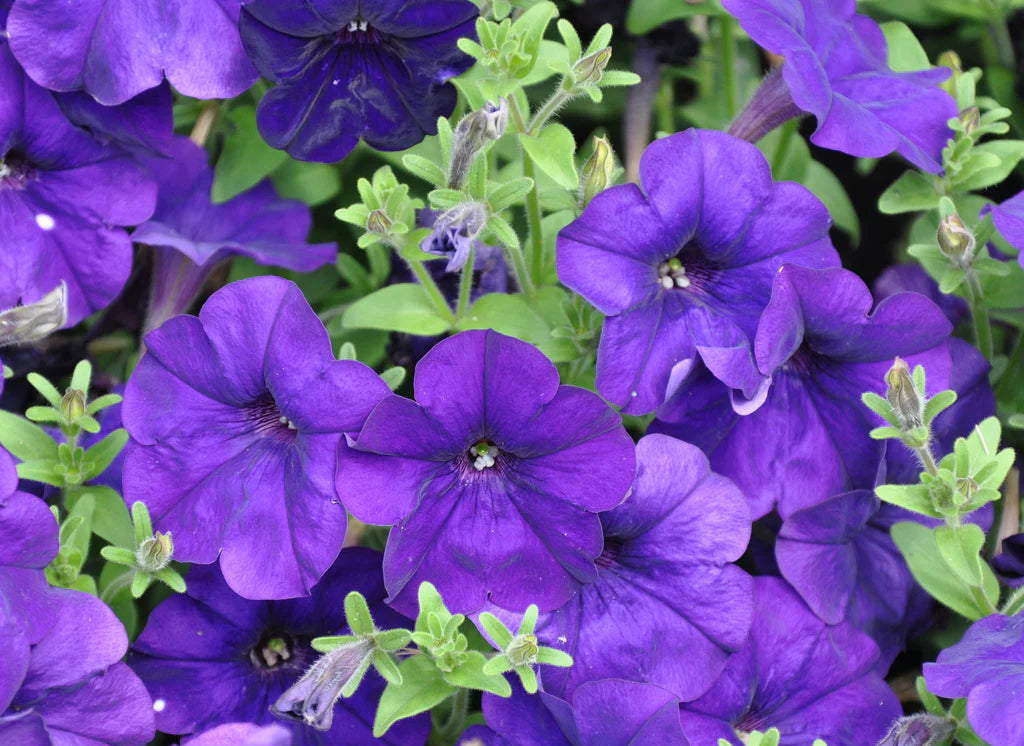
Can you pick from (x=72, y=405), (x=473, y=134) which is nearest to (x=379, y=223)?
(x=473, y=134)

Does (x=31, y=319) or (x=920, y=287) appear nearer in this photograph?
(x=31, y=319)

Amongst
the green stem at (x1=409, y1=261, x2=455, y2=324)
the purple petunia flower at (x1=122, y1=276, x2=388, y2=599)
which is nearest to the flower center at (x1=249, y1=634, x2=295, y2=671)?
the purple petunia flower at (x1=122, y1=276, x2=388, y2=599)

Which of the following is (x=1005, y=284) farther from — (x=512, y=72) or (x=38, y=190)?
(x=38, y=190)

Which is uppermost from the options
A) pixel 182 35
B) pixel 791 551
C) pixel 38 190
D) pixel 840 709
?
pixel 182 35

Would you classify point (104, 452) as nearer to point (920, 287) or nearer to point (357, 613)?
point (357, 613)

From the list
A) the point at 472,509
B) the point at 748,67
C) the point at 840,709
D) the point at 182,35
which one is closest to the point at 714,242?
the point at 472,509

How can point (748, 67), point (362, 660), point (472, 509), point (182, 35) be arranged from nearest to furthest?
point (362, 660)
point (472, 509)
point (182, 35)
point (748, 67)
